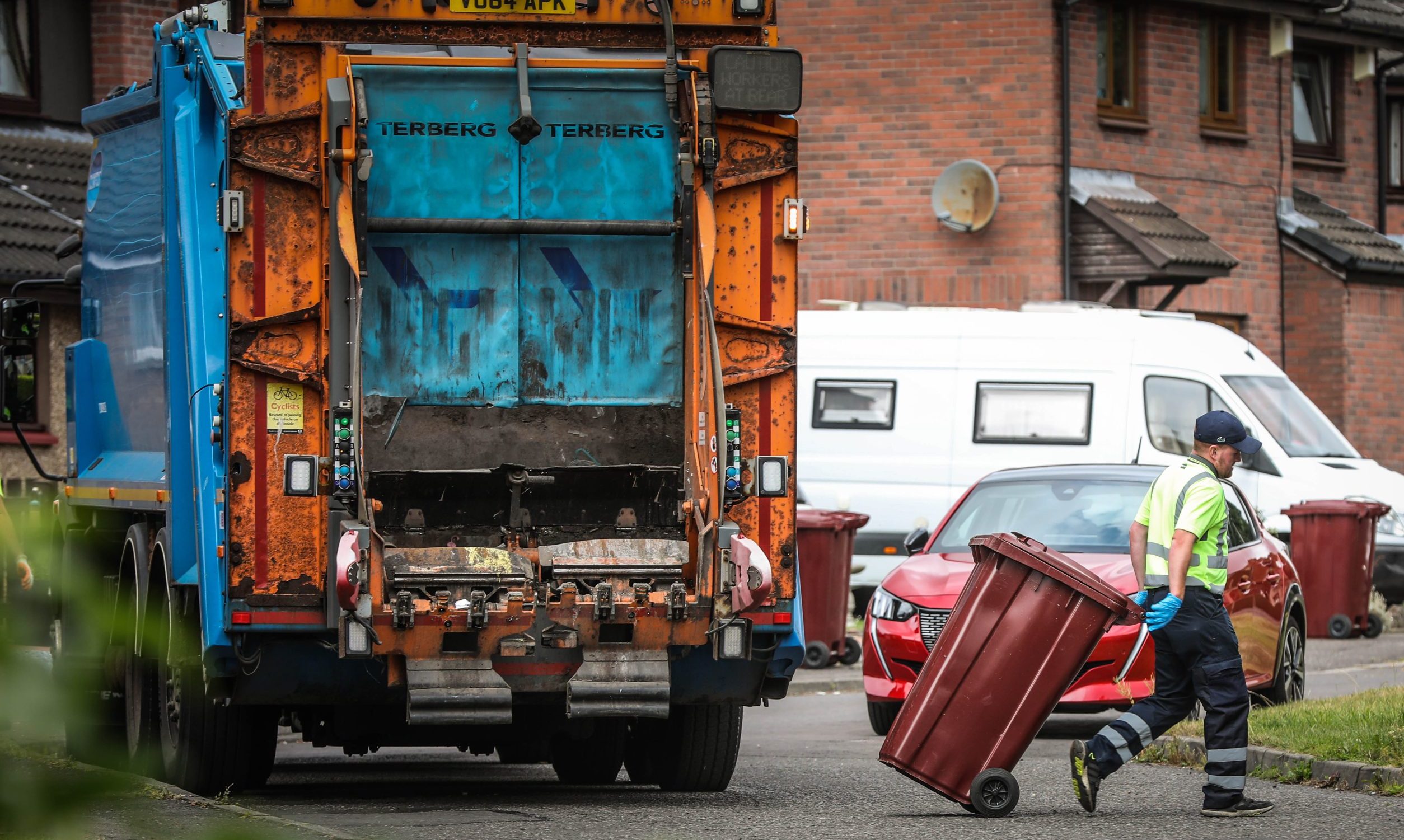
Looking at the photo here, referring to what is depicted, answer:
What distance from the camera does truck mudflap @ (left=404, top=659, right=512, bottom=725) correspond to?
6977 millimetres

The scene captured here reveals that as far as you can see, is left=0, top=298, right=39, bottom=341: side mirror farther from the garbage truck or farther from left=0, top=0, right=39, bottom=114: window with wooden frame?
left=0, top=0, right=39, bottom=114: window with wooden frame

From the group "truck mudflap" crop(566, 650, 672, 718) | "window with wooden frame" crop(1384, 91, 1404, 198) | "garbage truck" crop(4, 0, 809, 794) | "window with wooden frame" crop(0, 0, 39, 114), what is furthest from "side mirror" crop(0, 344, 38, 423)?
"window with wooden frame" crop(1384, 91, 1404, 198)

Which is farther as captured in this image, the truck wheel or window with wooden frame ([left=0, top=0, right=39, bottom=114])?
window with wooden frame ([left=0, top=0, right=39, bottom=114])

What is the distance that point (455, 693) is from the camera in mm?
7004

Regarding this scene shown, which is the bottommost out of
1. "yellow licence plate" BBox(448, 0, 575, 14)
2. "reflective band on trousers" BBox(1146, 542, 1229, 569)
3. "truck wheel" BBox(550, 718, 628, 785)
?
"truck wheel" BBox(550, 718, 628, 785)

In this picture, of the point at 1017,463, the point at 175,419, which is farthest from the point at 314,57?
the point at 1017,463

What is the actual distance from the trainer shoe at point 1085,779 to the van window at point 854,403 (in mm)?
10062

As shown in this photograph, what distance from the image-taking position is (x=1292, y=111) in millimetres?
23734

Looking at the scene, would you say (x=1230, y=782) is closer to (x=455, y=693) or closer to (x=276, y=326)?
(x=455, y=693)

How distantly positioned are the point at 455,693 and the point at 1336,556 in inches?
425

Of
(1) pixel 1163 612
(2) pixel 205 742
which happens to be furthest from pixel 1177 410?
(2) pixel 205 742

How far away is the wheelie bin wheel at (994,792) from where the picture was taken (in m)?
7.36

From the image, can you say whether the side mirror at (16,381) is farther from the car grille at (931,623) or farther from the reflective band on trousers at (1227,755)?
the reflective band on trousers at (1227,755)

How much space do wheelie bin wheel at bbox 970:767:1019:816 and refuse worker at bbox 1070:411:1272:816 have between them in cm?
26
